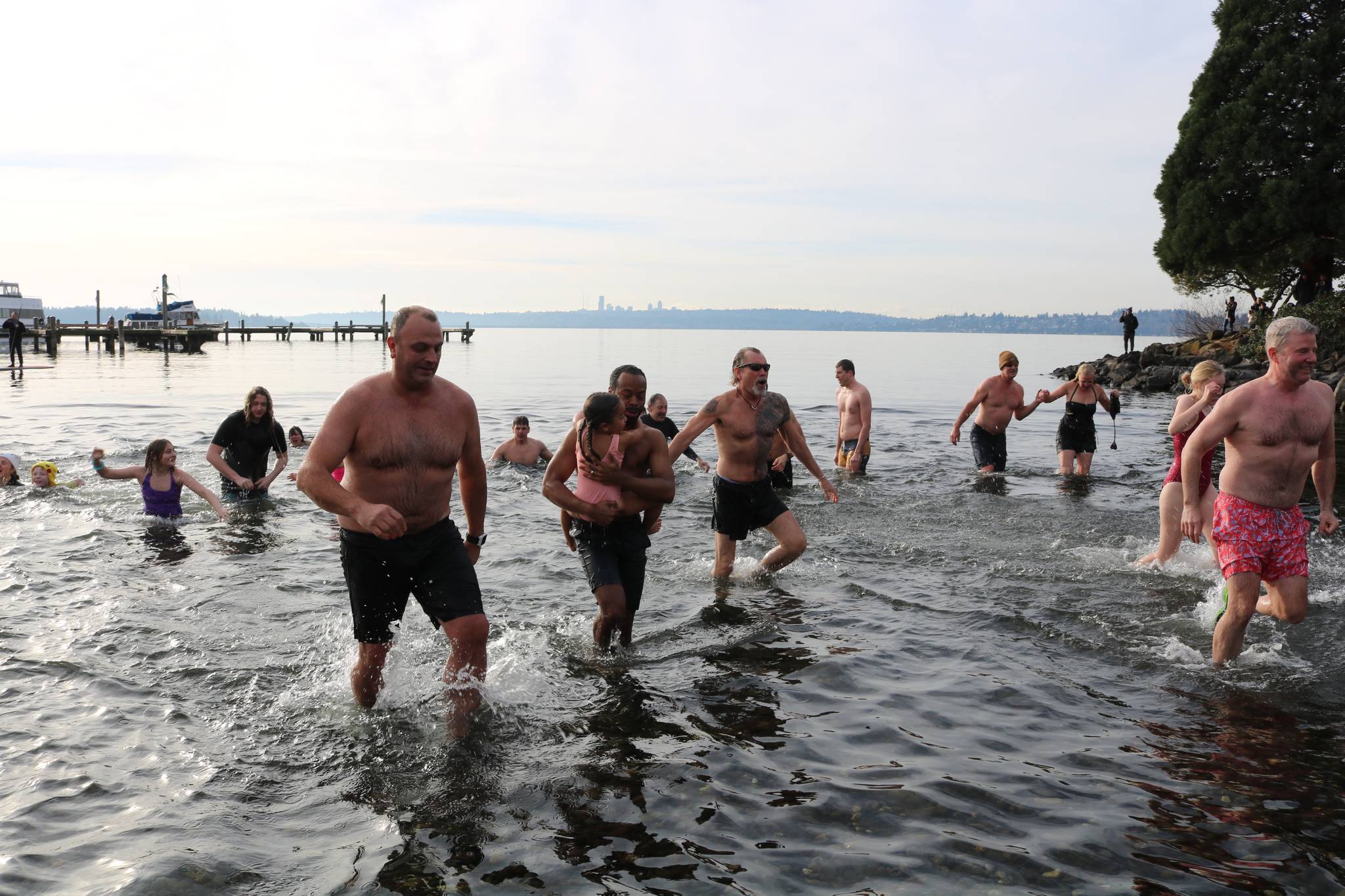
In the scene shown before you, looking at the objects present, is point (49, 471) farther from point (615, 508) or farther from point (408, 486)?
point (408, 486)

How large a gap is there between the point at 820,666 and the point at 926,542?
Answer: 445 centimetres

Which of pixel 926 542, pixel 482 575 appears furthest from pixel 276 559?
pixel 926 542

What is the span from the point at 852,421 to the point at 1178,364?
96.2 feet

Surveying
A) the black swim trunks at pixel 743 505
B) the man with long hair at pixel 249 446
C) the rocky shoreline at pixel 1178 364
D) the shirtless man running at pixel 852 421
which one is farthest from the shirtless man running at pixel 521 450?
the rocky shoreline at pixel 1178 364

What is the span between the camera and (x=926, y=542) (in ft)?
34.9

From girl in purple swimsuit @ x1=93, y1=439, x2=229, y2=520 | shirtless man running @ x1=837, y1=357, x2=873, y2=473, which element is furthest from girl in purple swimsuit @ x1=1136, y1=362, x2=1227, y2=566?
girl in purple swimsuit @ x1=93, y1=439, x2=229, y2=520

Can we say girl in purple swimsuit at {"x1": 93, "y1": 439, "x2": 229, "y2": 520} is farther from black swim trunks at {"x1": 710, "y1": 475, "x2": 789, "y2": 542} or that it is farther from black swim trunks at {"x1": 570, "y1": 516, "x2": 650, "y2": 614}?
black swim trunks at {"x1": 570, "y1": 516, "x2": 650, "y2": 614}

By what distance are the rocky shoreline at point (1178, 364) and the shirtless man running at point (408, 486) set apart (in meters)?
28.9

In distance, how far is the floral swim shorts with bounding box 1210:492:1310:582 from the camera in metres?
5.96

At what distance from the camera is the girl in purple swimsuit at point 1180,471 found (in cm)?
845

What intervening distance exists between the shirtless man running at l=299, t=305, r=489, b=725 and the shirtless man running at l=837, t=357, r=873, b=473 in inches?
393

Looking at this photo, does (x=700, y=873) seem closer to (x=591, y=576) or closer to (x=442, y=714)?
(x=442, y=714)

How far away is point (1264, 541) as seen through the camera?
597cm

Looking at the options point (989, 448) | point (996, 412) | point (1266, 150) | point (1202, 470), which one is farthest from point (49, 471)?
point (1266, 150)
